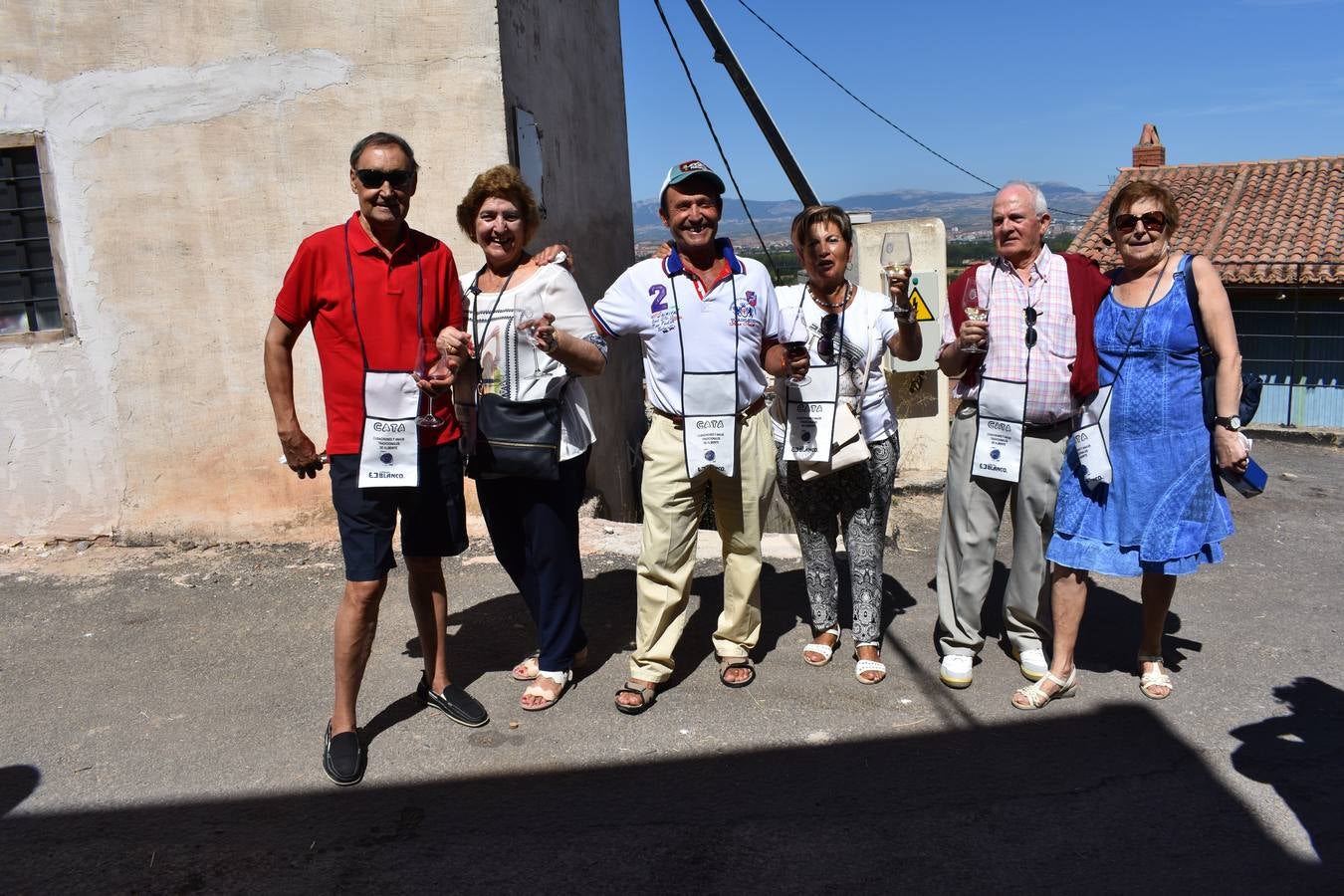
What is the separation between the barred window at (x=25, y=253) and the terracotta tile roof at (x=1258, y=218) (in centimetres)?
1599

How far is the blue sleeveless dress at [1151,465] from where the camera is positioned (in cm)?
372

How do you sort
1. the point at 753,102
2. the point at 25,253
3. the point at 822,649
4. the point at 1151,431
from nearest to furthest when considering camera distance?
the point at 1151,431 → the point at 822,649 → the point at 25,253 → the point at 753,102

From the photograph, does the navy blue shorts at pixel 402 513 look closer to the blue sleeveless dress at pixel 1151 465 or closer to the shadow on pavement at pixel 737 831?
the shadow on pavement at pixel 737 831

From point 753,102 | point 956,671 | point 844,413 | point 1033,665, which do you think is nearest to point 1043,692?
point 1033,665

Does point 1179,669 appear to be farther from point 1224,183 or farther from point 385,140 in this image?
point 1224,183

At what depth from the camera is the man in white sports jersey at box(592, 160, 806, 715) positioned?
12.3 ft

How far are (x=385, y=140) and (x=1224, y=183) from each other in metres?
21.8

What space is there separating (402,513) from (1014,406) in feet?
7.34

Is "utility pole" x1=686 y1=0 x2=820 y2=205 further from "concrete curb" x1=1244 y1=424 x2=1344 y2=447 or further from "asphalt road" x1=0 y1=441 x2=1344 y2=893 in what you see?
"asphalt road" x1=0 y1=441 x2=1344 y2=893

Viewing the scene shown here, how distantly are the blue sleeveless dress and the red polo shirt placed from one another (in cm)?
243

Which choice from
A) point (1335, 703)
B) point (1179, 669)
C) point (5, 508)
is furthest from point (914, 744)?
point (5, 508)

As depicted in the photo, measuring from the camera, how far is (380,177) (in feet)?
11.0

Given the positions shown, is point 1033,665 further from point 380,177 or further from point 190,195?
point 190,195

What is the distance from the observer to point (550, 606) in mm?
4012
